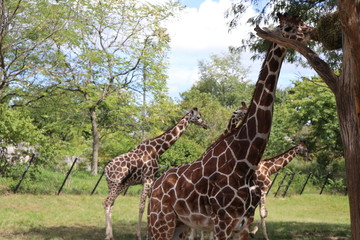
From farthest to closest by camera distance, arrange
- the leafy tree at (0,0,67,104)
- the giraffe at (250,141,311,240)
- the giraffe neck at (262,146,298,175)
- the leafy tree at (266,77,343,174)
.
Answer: the leafy tree at (266,77,343,174) → the leafy tree at (0,0,67,104) → the giraffe neck at (262,146,298,175) → the giraffe at (250,141,311,240)

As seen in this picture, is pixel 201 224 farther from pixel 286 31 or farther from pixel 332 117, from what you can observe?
pixel 332 117

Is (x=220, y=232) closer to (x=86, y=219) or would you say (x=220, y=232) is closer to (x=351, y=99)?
(x=351, y=99)

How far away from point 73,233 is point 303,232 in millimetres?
5561

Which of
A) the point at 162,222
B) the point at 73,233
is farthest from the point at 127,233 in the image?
the point at 162,222

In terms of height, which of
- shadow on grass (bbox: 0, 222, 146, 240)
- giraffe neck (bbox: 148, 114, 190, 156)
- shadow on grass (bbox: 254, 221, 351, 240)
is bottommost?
shadow on grass (bbox: 0, 222, 146, 240)

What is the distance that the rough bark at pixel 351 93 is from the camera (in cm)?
415

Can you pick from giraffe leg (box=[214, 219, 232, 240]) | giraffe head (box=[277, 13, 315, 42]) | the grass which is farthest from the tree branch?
the grass

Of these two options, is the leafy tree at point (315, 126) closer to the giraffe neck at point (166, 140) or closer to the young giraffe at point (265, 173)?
the young giraffe at point (265, 173)

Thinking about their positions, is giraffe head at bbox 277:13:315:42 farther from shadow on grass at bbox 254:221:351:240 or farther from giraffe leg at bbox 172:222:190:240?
shadow on grass at bbox 254:221:351:240

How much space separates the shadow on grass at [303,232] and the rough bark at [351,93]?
5.75 metres

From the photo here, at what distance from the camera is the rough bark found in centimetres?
415

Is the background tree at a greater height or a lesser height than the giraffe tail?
greater

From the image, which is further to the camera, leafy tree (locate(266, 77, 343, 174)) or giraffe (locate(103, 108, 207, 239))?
leafy tree (locate(266, 77, 343, 174))

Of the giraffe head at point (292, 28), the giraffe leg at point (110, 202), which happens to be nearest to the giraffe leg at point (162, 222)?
the giraffe head at point (292, 28)
